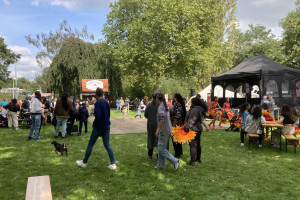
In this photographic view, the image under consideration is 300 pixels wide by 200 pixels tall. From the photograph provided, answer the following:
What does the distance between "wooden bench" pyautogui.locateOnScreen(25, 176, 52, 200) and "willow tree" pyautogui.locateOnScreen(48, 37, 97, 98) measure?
27827mm

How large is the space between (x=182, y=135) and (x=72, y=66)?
88.9 ft

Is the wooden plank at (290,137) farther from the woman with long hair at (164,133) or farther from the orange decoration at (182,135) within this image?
the woman with long hair at (164,133)

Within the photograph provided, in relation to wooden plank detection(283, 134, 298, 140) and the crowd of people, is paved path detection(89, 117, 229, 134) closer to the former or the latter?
the crowd of people

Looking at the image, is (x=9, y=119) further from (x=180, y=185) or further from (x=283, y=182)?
(x=283, y=182)

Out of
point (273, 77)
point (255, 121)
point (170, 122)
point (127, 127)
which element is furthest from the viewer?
point (273, 77)

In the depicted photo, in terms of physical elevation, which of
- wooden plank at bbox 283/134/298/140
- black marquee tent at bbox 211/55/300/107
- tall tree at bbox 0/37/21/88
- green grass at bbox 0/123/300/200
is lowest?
green grass at bbox 0/123/300/200

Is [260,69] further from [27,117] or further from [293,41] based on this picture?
[293,41]

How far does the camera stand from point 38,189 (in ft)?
10.7

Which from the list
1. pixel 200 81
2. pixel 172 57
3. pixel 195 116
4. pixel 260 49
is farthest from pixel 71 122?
pixel 260 49

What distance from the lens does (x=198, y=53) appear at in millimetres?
26891

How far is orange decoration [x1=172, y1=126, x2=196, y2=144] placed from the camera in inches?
216

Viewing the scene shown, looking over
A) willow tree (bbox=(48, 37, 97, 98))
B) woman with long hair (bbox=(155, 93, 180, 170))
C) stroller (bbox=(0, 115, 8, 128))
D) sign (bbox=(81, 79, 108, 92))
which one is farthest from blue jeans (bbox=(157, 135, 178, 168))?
willow tree (bbox=(48, 37, 97, 98))

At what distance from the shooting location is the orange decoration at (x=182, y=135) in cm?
549

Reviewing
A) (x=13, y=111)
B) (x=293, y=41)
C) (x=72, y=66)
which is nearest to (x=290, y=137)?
(x=13, y=111)
